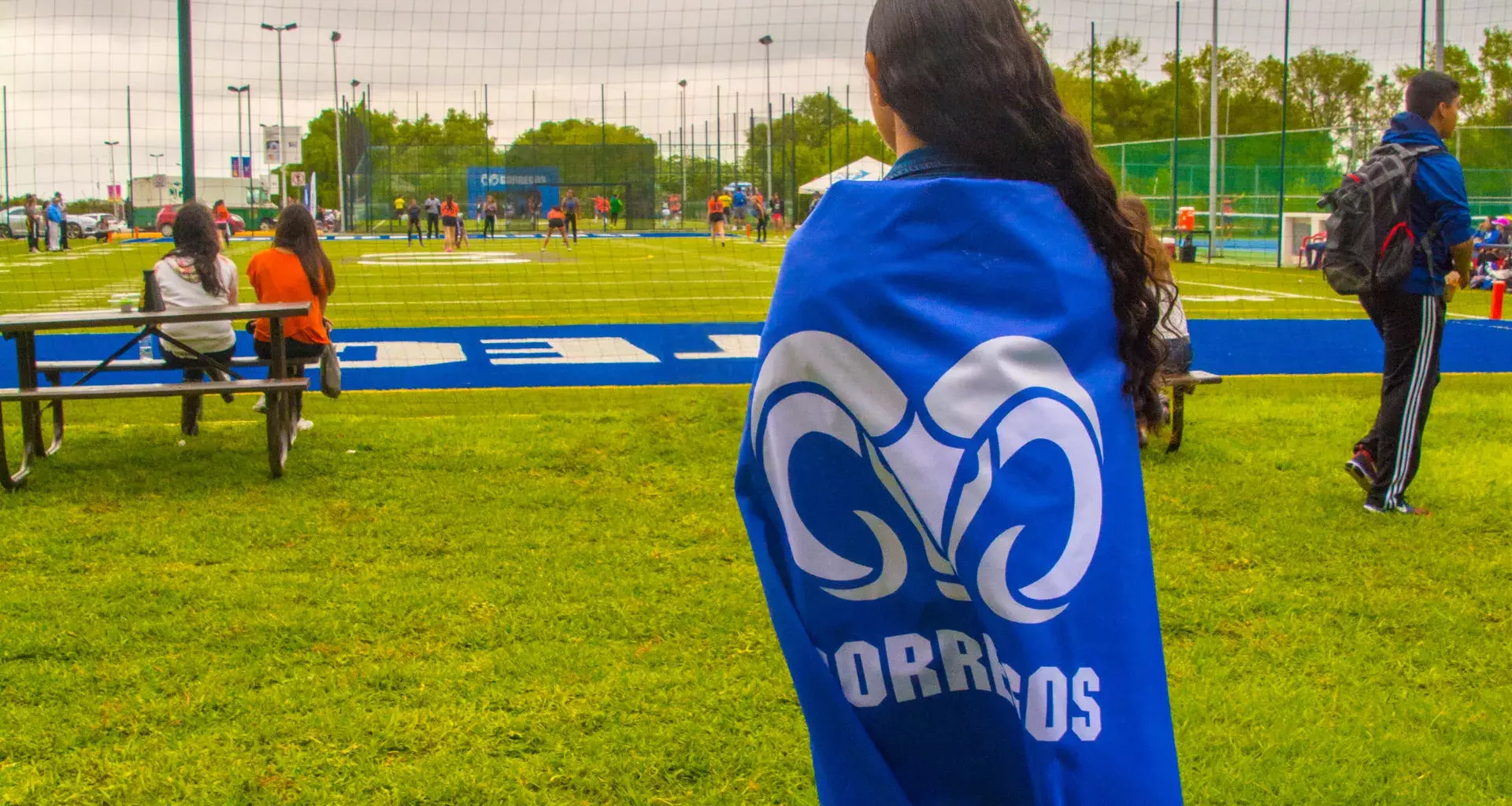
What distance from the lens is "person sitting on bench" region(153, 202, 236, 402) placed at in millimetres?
8031

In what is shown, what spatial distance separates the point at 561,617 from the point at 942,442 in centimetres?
319

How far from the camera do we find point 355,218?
4725 cm

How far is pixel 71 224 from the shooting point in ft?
179

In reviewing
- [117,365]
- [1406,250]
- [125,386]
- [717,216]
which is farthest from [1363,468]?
[717,216]

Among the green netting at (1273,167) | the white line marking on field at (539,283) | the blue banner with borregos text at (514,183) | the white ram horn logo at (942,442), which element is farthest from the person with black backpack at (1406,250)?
the blue banner with borregos text at (514,183)

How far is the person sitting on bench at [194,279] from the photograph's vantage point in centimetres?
803

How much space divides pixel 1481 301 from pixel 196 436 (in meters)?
16.5

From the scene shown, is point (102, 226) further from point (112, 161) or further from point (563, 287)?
point (112, 161)

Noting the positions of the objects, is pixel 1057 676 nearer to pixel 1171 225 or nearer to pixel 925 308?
pixel 925 308

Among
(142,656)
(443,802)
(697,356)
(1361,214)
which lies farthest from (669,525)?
(697,356)

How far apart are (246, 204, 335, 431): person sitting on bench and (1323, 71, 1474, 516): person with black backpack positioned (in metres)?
5.44

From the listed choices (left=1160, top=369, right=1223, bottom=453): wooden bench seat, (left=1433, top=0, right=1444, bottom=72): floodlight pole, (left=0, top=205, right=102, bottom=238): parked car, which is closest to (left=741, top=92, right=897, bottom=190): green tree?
(left=1433, top=0, right=1444, bottom=72): floodlight pole

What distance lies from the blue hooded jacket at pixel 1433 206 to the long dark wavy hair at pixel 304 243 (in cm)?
589

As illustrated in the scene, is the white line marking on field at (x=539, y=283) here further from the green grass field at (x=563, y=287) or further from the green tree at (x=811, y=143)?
the green tree at (x=811, y=143)
